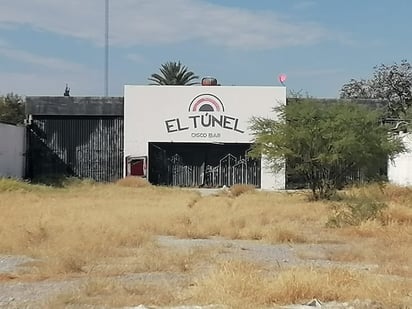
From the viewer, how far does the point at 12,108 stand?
2948 inches

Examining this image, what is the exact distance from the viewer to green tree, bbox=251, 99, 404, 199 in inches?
1321

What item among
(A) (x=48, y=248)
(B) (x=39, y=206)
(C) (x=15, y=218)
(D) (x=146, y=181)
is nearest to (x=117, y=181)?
(D) (x=146, y=181)

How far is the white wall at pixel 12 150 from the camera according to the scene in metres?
45.0

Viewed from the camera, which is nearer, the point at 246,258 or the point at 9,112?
the point at 246,258

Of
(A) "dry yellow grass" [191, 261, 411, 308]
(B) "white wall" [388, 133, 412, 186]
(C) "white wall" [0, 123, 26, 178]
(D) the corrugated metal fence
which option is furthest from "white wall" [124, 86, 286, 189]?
(A) "dry yellow grass" [191, 261, 411, 308]

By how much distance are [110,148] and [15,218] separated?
1092 inches

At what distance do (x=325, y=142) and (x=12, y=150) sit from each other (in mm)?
21641

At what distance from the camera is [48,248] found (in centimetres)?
1630

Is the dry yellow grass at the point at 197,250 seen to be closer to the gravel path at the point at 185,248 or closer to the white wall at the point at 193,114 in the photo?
the gravel path at the point at 185,248

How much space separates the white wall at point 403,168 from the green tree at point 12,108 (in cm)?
3758

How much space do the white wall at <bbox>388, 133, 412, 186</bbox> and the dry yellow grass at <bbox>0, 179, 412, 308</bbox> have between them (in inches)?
483

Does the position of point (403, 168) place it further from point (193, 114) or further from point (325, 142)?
point (325, 142)

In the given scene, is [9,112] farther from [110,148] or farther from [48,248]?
[48,248]

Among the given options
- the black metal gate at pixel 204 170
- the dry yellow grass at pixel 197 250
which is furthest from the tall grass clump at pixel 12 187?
the black metal gate at pixel 204 170
